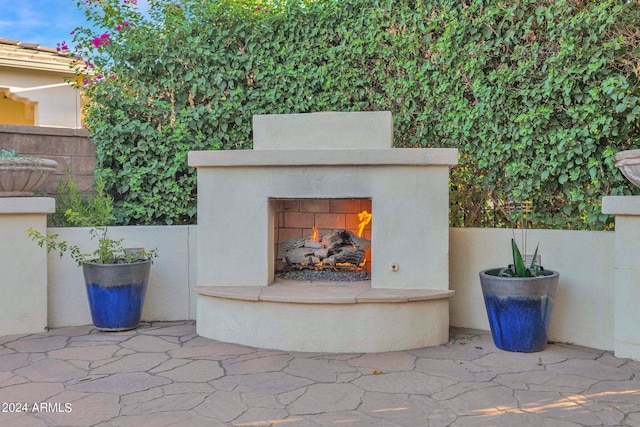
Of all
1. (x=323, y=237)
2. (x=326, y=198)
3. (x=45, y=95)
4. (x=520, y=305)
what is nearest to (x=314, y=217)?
(x=323, y=237)

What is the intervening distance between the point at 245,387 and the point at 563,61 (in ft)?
11.1

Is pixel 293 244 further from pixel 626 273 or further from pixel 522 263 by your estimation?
pixel 626 273

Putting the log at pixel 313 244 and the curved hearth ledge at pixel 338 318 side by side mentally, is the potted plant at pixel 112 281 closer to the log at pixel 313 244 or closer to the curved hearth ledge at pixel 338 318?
the curved hearth ledge at pixel 338 318

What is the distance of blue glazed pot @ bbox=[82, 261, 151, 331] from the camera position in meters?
4.28

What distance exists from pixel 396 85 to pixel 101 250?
10.2ft

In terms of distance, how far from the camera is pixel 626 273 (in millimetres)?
3627

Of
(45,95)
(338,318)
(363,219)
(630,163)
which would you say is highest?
(45,95)

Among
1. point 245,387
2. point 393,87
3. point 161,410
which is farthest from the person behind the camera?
point 393,87

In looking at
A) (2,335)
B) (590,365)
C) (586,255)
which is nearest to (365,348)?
(590,365)

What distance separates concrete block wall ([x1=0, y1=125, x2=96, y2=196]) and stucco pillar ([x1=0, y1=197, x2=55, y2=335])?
0.68m

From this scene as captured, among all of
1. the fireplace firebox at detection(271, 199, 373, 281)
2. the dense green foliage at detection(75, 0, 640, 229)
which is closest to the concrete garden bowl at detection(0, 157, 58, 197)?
the dense green foliage at detection(75, 0, 640, 229)

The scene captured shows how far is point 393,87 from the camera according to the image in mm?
4969

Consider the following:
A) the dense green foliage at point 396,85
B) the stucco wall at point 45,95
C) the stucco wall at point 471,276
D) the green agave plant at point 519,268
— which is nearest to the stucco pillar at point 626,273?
the stucco wall at point 471,276

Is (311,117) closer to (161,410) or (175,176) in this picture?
(175,176)
